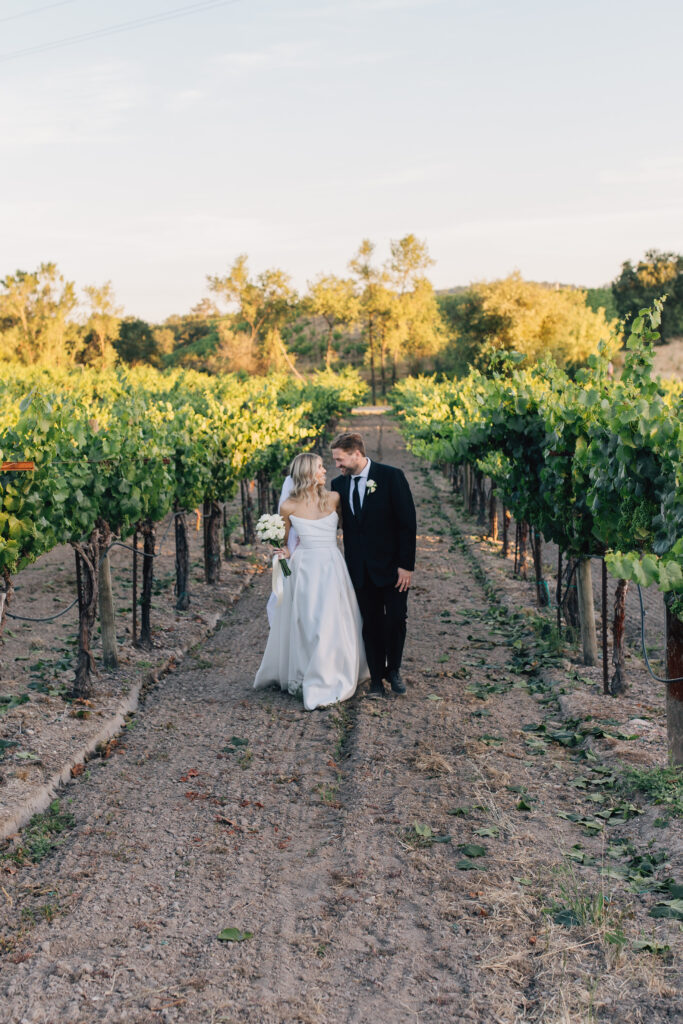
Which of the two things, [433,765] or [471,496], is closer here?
[433,765]

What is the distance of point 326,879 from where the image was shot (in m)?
4.12

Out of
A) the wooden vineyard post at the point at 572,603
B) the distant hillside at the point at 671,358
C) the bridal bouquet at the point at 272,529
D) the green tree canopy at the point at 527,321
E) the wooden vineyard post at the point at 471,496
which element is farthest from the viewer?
the distant hillside at the point at 671,358

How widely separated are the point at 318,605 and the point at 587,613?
8.27 feet

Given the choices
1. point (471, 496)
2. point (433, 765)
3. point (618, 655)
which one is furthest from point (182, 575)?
point (471, 496)

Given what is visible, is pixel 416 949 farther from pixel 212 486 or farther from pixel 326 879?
pixel 212 486

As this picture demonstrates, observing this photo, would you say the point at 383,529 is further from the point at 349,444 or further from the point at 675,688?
the point at 675,688

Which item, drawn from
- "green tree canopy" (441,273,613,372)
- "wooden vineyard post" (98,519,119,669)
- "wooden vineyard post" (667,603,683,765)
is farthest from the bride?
"green tree canopy" (441,273,613,372)

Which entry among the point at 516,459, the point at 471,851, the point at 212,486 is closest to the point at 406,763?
the point at 471,851

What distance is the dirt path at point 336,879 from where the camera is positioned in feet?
10.7

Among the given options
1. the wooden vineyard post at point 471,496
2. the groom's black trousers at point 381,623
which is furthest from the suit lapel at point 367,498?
the wooden vineyard post at point 471,496

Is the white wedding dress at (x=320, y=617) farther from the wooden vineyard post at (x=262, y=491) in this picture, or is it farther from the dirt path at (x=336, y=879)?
the wooden vineyard post at (x=262, y=491)

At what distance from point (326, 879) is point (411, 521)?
2.93m

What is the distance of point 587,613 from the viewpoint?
766cm

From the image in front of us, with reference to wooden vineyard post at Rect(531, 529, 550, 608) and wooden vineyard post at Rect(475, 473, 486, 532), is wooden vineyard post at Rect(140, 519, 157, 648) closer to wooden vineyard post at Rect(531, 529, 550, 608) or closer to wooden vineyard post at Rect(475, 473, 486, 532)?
wooden vineyard post at Rect(531, 529, 550, 608)
